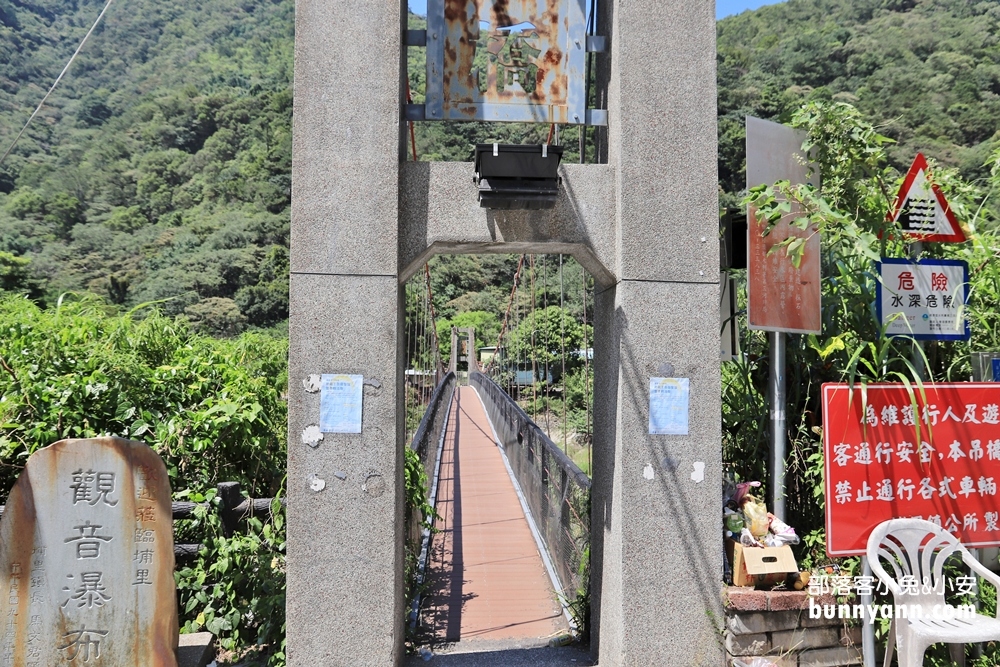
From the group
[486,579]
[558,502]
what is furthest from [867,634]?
[486,579]

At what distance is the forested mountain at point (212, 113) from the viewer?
104 ft

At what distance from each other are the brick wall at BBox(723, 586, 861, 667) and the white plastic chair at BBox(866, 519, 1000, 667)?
245 mm

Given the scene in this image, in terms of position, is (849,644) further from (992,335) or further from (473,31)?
(473,31)

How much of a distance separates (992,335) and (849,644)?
67.4 inches

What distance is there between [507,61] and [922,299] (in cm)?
214

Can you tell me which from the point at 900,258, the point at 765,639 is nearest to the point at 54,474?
the point at 765,639

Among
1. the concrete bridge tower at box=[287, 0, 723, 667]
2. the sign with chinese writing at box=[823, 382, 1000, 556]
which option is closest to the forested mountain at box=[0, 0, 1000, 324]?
the concrete bridge tower at box=[287, 0, 723, 667]

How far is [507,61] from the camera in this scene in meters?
2.98

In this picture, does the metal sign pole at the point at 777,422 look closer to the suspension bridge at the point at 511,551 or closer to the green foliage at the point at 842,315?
the green foliage at the point at 842,315

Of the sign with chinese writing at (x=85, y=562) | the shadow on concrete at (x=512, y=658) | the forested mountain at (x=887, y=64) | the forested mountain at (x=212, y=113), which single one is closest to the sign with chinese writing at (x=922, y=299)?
the shadow on concrete at (x=512, y=658)

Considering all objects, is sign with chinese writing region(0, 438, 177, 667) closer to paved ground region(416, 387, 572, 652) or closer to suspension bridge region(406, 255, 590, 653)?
paved ground region(416, 387, 572, 652)

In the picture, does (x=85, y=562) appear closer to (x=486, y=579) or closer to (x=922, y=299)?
(x=486, y=579)

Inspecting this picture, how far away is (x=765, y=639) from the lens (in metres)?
2.76

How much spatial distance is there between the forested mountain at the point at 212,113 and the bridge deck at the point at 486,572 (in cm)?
1357
